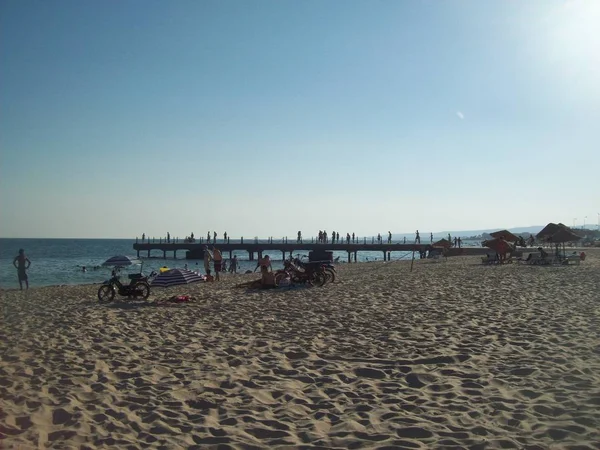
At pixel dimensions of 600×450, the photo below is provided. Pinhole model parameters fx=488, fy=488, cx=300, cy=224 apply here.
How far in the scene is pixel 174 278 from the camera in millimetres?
15484

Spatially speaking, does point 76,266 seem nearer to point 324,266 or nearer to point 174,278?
point 174,278

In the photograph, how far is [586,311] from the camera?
27.4ft

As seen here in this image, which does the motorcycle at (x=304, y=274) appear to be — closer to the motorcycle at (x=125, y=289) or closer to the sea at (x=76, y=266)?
the motorcycle at (x=125, y=289)

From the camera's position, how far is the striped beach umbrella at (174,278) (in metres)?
15.0

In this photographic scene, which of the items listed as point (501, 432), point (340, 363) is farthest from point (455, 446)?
point (340, 363)

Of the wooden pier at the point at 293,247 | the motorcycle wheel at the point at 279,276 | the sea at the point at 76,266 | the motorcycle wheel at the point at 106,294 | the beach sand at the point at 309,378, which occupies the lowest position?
the sea at the point at 76,266

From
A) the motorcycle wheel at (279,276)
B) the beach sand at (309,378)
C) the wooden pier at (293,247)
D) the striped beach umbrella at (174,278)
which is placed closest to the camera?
the beach sand at (309,378)

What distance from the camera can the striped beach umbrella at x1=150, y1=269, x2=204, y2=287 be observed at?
1496cm

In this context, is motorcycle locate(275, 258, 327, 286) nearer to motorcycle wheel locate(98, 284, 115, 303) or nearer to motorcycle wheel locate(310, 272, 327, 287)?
motorcycle wheel locate(310, 272, 327, 287)

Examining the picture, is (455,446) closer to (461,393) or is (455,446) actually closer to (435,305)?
(461,393)

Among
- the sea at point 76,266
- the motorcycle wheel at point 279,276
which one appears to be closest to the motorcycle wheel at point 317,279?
the motorcycle wheel at point 279,276

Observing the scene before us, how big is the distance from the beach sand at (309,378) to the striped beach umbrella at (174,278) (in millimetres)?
5535

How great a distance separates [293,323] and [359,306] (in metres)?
2.02

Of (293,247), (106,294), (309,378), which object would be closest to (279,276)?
(106,294)
